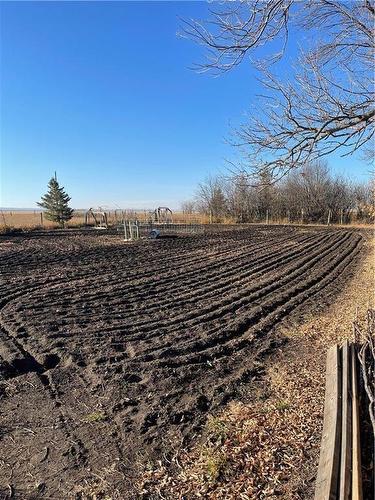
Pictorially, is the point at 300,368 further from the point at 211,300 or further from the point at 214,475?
the point at 211,300

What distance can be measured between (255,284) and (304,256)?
5.66m

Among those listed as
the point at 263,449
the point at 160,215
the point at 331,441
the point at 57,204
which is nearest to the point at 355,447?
the point at 331,441

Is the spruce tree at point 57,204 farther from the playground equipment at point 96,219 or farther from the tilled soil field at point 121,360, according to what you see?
the tilled soil field at point 121,360

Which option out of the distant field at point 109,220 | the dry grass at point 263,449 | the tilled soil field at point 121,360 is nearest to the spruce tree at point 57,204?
the distant field at point 109,220

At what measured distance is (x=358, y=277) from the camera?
10.4 m

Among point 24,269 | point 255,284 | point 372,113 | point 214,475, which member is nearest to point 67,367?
point 214,475

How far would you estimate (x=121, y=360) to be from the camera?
490 centimetres

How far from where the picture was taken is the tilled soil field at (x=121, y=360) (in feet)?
10.2

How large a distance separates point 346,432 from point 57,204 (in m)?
42.7

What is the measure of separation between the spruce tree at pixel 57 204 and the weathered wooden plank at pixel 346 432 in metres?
40.4

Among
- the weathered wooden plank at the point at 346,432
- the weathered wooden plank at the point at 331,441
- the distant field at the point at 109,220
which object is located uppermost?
the distant field at the point at 109,220

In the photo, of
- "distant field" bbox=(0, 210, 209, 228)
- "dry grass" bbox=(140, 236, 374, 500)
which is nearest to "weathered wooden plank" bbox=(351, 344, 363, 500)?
"dry grass" bbox=(140, 236, 374, 500)

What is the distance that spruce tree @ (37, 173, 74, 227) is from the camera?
41969 millimetres

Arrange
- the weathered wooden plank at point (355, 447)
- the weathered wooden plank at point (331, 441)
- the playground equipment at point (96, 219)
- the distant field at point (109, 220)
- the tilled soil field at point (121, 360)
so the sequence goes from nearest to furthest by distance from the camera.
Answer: the weathered wooden plank at point (355, 447), the weathered wooden plank at point (331, 441), the tilled soil field at point (121, 360), the playground equipment at point (96, 219), the distant field at point (109, 220)
